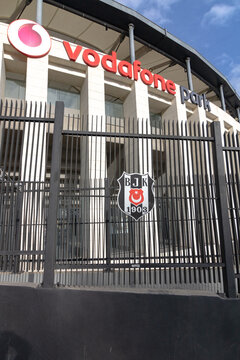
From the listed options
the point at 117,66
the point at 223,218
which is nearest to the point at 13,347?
the point at 223,218

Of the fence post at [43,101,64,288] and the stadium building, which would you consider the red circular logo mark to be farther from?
the fence post at [43,101,64,288]

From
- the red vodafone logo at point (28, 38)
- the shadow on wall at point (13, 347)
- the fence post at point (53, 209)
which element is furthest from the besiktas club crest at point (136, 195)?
the red vodafone logo at point (28, 38)

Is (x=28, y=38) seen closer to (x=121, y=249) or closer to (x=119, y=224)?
(x=119, y=224)

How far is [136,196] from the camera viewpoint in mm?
3684

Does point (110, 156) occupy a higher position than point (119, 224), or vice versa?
point (110, 156)

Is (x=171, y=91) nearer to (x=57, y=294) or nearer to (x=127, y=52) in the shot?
(x=127, y=52)

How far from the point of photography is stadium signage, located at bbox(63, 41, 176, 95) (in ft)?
44.7

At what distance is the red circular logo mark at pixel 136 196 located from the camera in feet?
12.0

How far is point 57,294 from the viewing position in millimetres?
3029

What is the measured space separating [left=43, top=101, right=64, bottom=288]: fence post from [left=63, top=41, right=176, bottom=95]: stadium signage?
11.4 metres

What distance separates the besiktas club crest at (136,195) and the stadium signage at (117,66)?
11905 mm

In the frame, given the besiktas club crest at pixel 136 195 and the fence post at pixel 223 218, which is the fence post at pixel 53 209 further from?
the fence post at pixel 223 218

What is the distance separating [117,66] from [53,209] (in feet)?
44.2

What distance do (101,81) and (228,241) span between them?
12.6 metres
